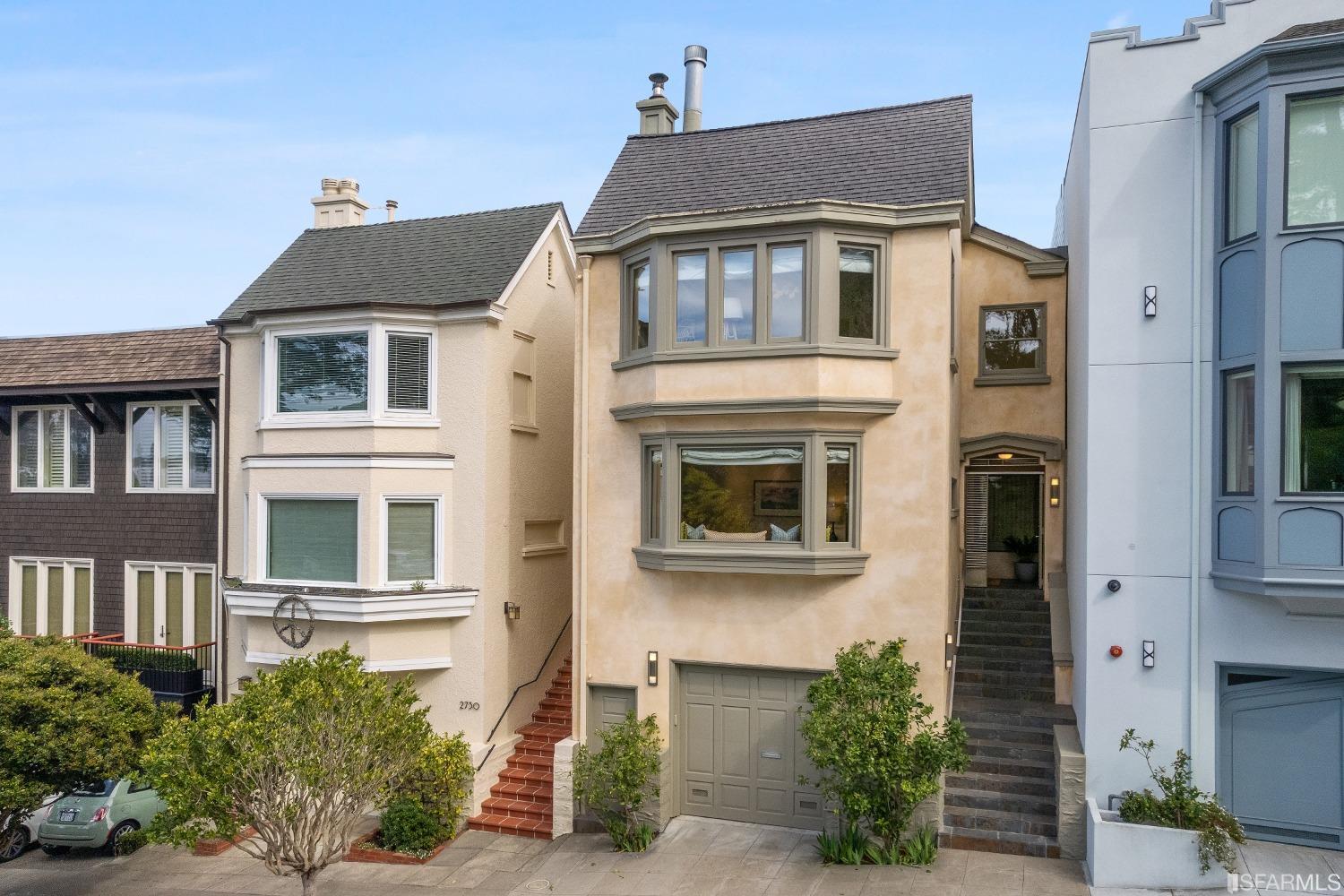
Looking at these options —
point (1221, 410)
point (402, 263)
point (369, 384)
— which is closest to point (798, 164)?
point (1221, 410)

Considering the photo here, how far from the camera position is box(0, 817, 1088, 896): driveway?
10.4 metres

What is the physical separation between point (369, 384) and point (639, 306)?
4.40 metres

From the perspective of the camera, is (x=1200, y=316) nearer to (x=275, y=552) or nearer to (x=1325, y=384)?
(x=1325, y=384)

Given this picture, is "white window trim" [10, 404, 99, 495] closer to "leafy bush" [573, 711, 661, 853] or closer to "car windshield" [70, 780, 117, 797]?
"car windshield" [70, 780, 117, 797]

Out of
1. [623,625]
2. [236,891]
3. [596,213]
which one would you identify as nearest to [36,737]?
[236,891]

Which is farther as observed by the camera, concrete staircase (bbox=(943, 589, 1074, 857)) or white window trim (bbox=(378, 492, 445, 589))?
white window trim (bbox=(378, 492, 445, 589))

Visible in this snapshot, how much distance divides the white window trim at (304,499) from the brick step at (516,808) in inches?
150

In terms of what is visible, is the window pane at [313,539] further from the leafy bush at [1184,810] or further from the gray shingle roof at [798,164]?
the leafy bush at [1184,810]

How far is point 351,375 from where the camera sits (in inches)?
560

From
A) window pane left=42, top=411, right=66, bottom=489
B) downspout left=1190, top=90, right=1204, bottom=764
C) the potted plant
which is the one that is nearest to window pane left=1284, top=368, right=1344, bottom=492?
downspout left=1190, top=90, right=1204, bottom=764

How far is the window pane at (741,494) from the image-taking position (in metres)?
12.0

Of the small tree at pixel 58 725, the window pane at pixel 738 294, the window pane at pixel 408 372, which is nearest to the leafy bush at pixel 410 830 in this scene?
the small tree at pixel 58 725

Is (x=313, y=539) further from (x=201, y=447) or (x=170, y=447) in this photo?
(x=170, y=447)

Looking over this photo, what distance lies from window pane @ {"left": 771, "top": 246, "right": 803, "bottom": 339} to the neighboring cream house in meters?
4.58
